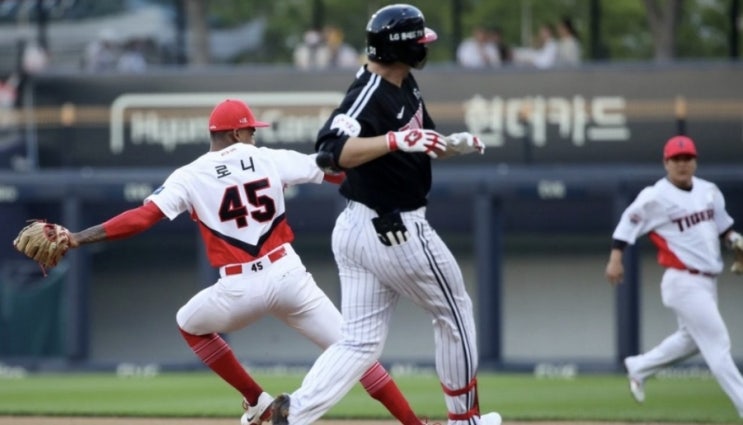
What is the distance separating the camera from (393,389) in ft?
25.1

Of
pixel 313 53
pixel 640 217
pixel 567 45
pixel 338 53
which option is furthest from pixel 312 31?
pixel 640 217

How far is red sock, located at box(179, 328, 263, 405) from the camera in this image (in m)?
7.96

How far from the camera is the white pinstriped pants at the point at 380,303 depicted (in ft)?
22.2

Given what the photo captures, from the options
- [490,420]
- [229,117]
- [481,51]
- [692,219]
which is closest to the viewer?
[490,420]

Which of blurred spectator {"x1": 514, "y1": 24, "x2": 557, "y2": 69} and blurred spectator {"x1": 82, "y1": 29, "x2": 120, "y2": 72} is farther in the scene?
blurred spectator {"x1": 82, "y1": 29, "x2": 120, "y2": 72}

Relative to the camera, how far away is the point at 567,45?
656 inches

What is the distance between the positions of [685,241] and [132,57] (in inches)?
368

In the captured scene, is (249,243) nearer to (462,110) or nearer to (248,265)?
(248,265)

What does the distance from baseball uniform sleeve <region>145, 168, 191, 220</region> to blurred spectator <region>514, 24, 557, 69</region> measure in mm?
9407

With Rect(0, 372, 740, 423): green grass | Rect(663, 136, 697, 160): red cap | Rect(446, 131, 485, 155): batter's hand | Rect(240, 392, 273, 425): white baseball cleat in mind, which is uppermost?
Rect(446, 131, 485, 155): batter's hand

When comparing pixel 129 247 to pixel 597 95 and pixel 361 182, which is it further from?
pixel 361 182

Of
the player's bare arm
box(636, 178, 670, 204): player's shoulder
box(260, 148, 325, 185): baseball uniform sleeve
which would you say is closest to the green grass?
box(636, 178, 670, 204): player's shoulder

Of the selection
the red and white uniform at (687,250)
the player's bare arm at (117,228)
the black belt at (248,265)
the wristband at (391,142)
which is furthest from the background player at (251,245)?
the red and white uniform at (687,250)

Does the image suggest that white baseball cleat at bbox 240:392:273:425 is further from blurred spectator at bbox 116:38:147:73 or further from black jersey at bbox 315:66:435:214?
blurred spectator at bbox 116:38:147:73
